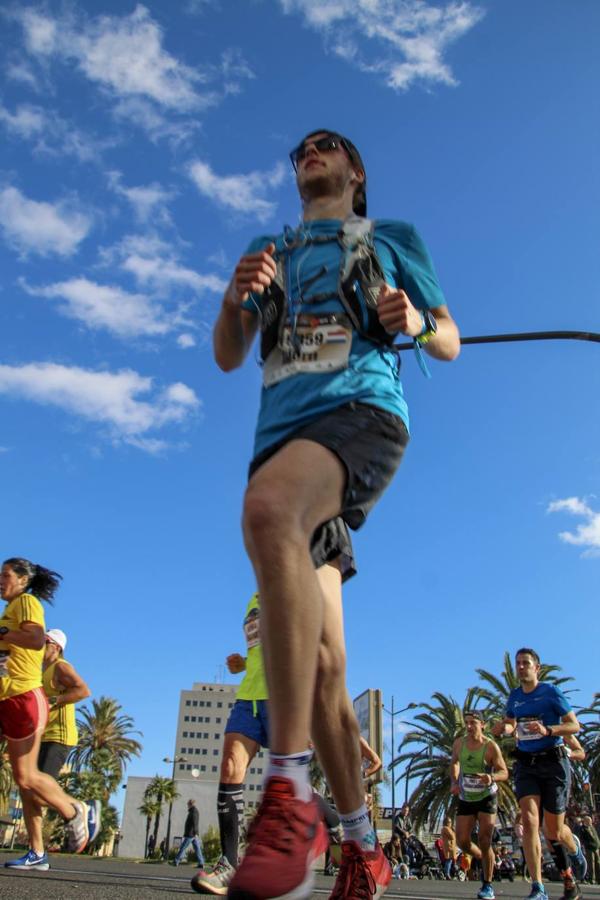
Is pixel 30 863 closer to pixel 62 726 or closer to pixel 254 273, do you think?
pixel 62 726

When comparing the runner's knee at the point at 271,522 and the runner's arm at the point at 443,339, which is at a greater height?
the runner's arm at the point at 443,339

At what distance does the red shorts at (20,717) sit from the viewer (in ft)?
20.6

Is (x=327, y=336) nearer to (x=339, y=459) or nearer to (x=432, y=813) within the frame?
(x=339, y=459)

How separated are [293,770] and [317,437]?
89cm

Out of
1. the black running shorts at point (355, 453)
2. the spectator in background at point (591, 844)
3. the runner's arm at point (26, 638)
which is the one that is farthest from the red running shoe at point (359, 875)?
the spectator in background at point (591, 844)

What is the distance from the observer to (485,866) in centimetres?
836

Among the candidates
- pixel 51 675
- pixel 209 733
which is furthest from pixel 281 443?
pixel 209 733

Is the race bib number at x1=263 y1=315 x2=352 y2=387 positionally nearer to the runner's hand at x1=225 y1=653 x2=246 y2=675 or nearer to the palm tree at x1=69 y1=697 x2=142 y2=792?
the runner's hand at x1=225 y1=653 x2=246 y2=675

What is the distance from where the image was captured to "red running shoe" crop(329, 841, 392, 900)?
2.16 meters

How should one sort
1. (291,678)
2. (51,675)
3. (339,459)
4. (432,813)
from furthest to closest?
(432,813) < (51,675) < (339,459) < (291,678)

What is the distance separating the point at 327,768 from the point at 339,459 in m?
1.05

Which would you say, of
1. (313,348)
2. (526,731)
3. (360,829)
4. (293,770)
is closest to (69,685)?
(526,731)

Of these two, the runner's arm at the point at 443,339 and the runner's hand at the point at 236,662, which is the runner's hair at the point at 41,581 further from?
the runner's arm at the point at 443,339

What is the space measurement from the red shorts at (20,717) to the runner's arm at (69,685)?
40.8 inches
